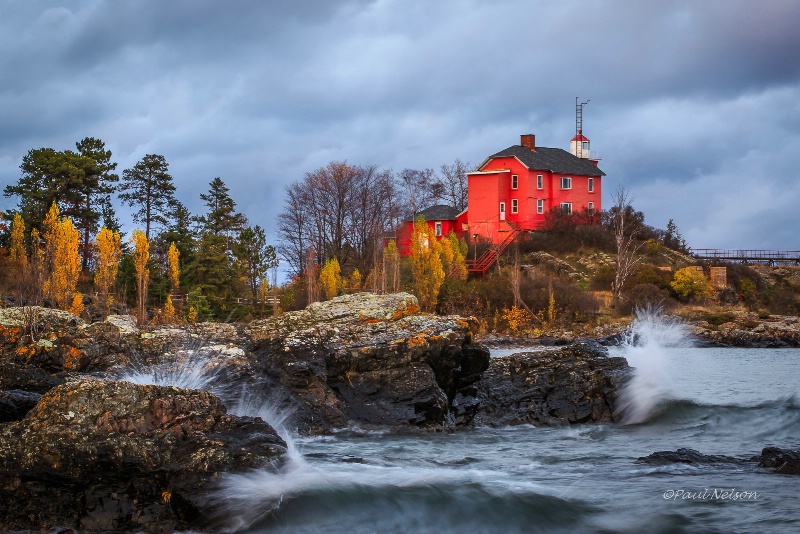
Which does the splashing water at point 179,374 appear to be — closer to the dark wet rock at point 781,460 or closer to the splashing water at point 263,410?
the splashing water at point 263,410

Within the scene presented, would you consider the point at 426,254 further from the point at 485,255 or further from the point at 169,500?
the point at 169,500

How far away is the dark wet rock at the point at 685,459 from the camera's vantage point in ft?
40.1

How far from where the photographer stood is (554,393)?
1650cm

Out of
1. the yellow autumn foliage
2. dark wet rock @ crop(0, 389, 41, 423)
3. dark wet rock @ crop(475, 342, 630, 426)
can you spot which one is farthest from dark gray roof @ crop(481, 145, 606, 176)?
dark wet rock @ crop(0, 389, 41, 423)

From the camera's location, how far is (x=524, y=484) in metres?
10.7

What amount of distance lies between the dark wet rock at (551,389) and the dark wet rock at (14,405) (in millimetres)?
8269

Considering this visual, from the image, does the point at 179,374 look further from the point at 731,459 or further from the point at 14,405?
the point at 731,459

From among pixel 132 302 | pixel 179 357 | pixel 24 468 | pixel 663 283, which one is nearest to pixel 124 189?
pixel 132 302

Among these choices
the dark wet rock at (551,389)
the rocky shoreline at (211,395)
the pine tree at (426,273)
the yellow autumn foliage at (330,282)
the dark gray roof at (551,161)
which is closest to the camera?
the rocky shoreline at (211,395)

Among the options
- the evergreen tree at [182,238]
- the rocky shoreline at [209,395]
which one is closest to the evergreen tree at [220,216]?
the evergreen tree at [182,238]

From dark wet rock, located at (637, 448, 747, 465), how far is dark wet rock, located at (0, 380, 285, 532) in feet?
19.7

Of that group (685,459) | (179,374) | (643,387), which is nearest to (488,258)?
(643,387)

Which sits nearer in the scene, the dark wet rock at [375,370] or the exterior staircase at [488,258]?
the dark wet rock at [375,370]

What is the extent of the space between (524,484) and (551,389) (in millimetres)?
6071
